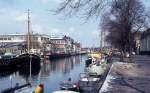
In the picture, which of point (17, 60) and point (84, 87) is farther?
point (17, 60)

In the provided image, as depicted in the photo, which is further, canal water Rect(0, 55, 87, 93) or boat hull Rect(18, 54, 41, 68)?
boat hull Rect(18, 54, 41, 68)

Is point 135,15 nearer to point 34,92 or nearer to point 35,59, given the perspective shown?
point 34,92

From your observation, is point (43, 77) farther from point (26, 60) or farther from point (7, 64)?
point (26, 60)

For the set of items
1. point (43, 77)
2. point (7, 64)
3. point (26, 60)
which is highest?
point (26, 60)

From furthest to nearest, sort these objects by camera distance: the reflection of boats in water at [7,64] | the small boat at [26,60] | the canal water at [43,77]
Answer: the small boat at [26,60], the reflection of boats in water at [7,64], the canal water at [43,77]

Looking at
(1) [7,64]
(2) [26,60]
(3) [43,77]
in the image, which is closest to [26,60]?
(2) [26,60]

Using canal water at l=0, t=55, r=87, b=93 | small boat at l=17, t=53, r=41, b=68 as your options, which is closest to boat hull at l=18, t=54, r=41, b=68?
small boat at l=17, t=53, r=41, b=68

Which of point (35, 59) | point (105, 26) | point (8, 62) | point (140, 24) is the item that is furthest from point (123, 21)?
point (35, 59)

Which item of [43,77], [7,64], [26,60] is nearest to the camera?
[43,77]

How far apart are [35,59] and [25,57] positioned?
4.34 metres

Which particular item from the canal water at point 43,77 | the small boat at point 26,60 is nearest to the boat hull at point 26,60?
the small boat at point 26,60

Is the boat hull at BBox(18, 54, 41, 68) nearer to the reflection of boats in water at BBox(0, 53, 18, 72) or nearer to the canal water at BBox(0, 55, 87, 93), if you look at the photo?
the reflection of boats in water at BBox(0, 53, 18, 72)

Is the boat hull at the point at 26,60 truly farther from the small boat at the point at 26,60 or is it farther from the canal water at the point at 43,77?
the canal water at the point at 43,77

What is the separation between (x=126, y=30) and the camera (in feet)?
188
